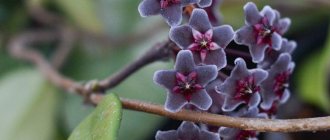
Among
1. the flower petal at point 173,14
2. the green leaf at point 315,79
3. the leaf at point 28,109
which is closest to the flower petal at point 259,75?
the flower petal at point 173,14

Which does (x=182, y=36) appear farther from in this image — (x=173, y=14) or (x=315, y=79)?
(x=315, y=79)

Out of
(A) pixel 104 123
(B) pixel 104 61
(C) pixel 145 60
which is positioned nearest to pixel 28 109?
(B) pixel 104 61

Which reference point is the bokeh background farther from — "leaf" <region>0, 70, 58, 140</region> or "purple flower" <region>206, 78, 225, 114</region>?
"purple flower" <region>206, 78, 225, 114</region>

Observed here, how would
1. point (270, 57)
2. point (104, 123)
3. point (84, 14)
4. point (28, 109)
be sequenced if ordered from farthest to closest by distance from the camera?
point (84, 14), point (28, 109), point (270, 57), point (104, 123)

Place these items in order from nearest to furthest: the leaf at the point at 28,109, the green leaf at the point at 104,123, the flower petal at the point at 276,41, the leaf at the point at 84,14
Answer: the green leaf at the point at 104,123
the flower petal at the point at 276,41
the leaf at the point at 28,109
the leaf at the point at 84,14

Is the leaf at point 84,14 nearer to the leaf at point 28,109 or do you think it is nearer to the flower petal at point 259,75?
the leaf at point 28,109

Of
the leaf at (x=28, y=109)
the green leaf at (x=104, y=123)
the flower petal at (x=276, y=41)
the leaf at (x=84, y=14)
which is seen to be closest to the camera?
the green leaf at (x=104, y=123)

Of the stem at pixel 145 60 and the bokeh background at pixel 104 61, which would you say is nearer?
the stem at pixel 145 60
